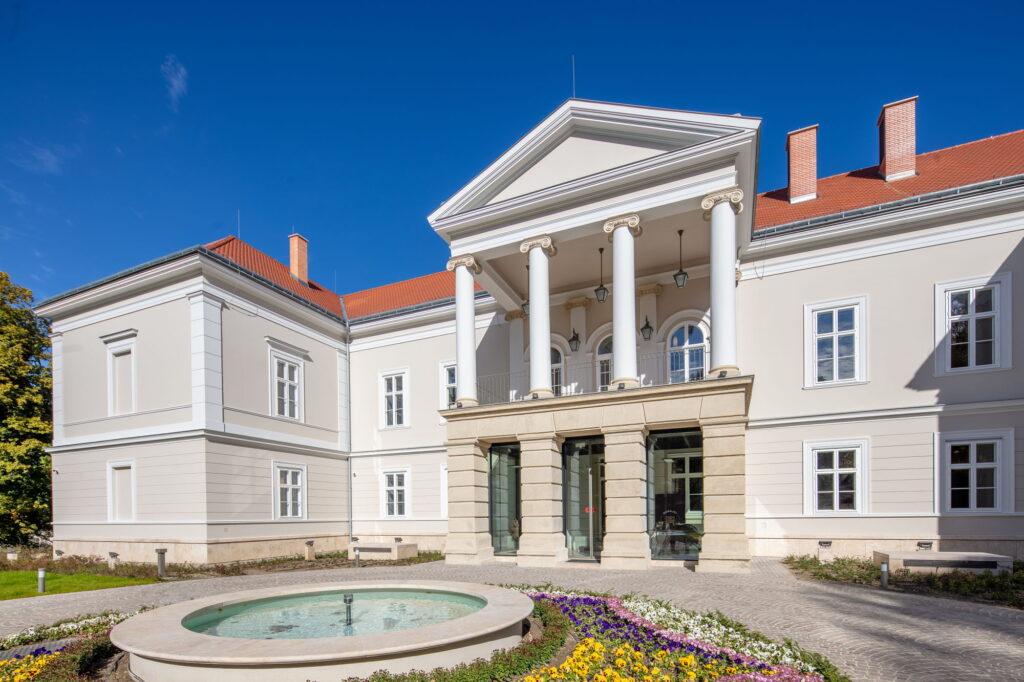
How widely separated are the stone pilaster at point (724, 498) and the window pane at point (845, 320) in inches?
213

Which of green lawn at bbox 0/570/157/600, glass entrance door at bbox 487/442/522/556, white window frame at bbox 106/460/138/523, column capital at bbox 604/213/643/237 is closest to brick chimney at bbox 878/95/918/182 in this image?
column capital at bbox 604/213/643/237

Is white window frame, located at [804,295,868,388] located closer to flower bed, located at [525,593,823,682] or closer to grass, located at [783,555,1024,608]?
grass, located at [783,555,1024,608]

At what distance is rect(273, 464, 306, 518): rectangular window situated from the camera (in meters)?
19.2

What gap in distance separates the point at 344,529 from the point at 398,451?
365 cm

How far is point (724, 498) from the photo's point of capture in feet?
41.4

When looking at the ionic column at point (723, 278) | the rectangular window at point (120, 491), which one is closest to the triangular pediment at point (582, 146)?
the ionic column at point (723, 278)

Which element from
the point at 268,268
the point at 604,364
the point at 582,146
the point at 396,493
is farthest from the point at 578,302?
the point at 268,268

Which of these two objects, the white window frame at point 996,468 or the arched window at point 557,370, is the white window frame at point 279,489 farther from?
the white window frame at point 996,468

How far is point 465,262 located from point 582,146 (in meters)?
4.50

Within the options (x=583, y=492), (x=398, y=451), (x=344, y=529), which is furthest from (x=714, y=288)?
(x=344, y=529)

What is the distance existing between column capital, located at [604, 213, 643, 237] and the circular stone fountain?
9.39 metres

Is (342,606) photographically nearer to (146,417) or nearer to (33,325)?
(146,417)

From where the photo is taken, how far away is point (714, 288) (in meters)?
13.3

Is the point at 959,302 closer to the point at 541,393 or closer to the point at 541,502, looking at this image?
the point at 541,393
